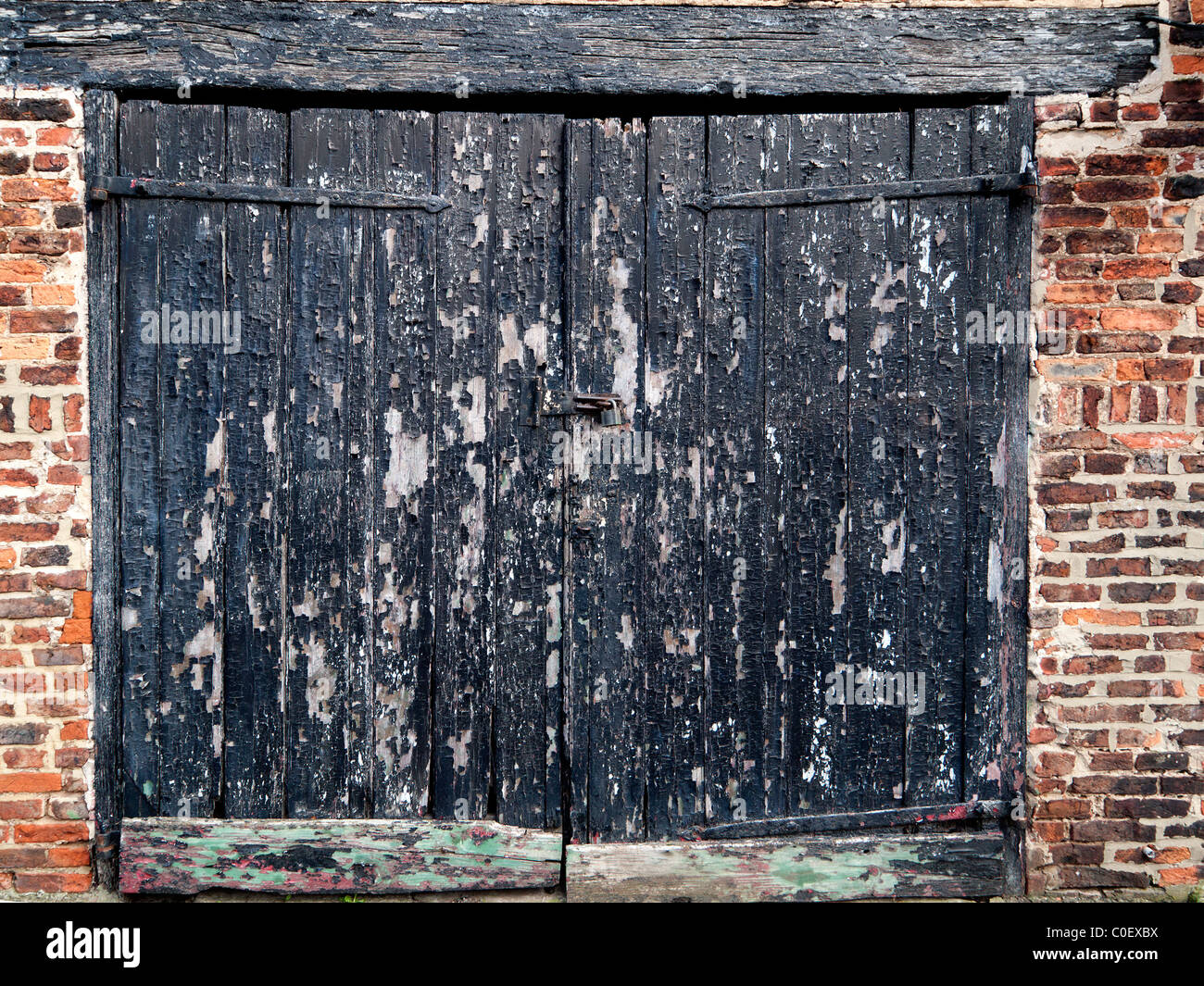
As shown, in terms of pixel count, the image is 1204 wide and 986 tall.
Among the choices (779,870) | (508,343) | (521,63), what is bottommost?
(779,870)

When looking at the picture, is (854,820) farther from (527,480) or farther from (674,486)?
(527,480)

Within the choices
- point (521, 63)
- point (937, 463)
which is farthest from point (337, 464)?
point (937, 463)

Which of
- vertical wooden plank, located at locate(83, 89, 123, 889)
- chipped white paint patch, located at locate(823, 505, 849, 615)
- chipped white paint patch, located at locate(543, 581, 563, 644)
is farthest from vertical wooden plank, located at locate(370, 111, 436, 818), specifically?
chipped white paint patch, located at locate(823, 505, 849, 615)

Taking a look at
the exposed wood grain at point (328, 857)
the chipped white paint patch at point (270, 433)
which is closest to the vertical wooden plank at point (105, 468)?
the exposed wood grain at point (328, 857)

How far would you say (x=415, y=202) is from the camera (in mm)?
2547

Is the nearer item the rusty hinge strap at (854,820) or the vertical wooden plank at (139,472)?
the vertical wooden plank at (139,472)

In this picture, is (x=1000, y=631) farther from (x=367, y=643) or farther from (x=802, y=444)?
(x=367, y=643)

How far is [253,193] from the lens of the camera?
2.52 meters

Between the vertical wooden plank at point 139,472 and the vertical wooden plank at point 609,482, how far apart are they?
4.03 feet

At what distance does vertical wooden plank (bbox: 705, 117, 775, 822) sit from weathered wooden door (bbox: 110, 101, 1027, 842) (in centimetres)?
1

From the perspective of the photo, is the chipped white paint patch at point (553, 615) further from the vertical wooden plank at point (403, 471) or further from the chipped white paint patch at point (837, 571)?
Result: the chipped white paint patch at point (837, 571)

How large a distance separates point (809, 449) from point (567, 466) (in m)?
0.74

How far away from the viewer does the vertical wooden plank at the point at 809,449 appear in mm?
2594

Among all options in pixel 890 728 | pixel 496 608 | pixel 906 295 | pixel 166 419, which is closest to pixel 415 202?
Result: pixel 166 419
